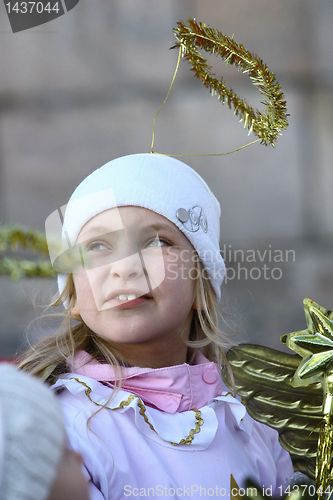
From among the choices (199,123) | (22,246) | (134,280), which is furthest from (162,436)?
(199,123)

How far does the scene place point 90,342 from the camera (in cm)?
67

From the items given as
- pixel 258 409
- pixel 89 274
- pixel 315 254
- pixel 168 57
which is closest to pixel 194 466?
pixel 258 409

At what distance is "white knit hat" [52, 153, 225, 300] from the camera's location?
0.60 metres

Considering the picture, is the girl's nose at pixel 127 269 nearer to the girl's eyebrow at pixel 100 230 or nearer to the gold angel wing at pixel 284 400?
the girl's eyebrow at pixel 100 230

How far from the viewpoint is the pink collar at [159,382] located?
58 cm

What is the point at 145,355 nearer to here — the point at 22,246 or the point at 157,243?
the point at 157,243

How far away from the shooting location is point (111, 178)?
0.63m

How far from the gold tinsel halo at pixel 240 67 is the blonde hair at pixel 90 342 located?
19 cm

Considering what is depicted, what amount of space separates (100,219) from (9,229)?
1.30 ft

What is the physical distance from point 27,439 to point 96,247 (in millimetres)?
343

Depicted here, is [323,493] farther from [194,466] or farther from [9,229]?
[9,229]

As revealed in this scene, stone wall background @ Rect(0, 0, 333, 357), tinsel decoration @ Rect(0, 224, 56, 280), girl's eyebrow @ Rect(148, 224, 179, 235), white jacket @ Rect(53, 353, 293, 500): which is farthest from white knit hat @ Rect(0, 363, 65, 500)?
stone wall background @ Rect(0, 0, 333, 357)

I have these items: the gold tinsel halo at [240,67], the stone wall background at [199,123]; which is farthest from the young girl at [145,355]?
the stone wall background at [199,123]

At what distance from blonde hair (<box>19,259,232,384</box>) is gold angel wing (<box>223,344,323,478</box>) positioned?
0.09 meters
